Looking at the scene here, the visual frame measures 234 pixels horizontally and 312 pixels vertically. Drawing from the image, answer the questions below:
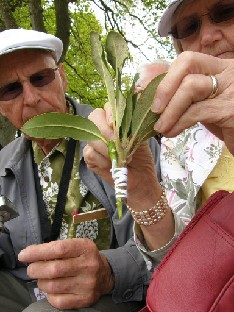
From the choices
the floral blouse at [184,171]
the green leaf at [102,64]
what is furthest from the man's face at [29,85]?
the green leaf at [102,64]

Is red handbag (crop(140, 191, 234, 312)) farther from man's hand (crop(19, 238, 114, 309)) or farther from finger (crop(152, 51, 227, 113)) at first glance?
man's hand (crop(19, 238, 114, 309))

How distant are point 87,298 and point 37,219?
62 cm

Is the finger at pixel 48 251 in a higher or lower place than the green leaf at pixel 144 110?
lower

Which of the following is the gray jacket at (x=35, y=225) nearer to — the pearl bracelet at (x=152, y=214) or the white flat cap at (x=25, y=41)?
the white flat cap at (x=25, y=41)

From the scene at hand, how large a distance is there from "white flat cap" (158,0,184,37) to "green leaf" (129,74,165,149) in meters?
0.82

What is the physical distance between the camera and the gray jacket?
6.93 ft

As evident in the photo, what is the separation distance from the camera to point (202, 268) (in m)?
1.15

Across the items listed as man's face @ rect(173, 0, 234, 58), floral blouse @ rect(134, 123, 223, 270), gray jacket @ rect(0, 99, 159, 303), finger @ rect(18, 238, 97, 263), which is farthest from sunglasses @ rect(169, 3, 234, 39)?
finger @ rect(18, 238, 97, 263)

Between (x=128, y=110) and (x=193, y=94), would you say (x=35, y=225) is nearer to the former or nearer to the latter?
(x=128, y=110)

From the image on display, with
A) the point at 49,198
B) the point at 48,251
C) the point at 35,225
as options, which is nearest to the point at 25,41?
the point at 49,198

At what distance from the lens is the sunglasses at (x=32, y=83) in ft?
8.36

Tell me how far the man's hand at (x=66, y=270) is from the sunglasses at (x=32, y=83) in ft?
3.26

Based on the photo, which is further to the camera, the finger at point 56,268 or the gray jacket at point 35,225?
the gray jacket at point 35,225

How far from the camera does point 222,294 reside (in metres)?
1.11
